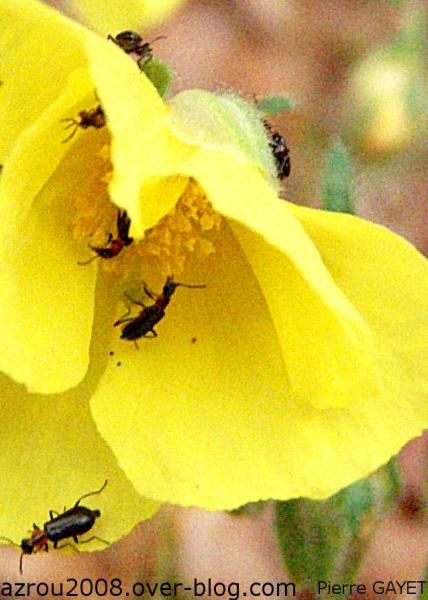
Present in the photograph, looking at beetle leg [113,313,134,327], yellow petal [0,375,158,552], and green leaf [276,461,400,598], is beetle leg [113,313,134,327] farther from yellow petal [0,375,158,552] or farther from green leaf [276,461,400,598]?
green leaf [276,461,400,598]

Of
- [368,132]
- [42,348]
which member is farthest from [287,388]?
[368,132]

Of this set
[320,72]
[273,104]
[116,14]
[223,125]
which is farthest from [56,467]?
[320,72]

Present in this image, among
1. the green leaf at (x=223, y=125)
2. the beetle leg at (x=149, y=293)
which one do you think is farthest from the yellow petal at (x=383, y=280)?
the beetle leg at (x=149, y=293)

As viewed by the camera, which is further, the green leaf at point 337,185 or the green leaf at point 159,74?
the green leaf at point 337,185

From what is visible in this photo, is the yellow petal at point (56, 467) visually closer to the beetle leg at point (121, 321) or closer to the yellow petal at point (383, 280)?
the beetle leg at point (121, 321)

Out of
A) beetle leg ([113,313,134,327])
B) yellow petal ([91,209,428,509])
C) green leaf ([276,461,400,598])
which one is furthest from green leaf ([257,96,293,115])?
green leaf ([276,461,400,598])
